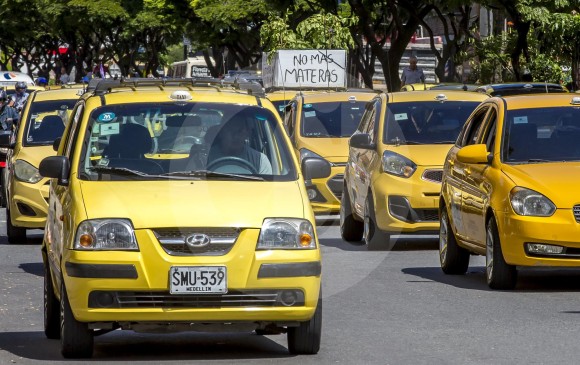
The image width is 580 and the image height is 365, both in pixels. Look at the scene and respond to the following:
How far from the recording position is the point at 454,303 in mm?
12094

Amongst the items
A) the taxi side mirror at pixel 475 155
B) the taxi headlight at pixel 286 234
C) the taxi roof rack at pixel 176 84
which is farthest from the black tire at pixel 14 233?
the taxi headlight at pixel 286 234

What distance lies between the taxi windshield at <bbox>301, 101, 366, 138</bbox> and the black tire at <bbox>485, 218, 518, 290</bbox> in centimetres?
901

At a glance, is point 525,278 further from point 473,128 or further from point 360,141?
point 360,141

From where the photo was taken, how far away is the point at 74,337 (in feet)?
30.1

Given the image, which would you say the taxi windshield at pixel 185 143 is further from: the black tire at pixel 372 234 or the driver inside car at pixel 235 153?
the black tire at pixel 372 234

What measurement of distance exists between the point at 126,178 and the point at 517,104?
502 cm

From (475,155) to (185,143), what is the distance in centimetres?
358

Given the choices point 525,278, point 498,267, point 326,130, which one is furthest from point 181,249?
point 326,130

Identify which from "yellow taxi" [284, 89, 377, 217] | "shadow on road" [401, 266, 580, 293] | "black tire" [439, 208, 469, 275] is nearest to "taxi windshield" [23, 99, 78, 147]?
"yellow taxi" [284, 89, 377, 217]

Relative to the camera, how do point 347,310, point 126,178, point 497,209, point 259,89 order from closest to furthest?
1. point 126,178
2. point 259,89
3. point 347,310
4. point 497,209

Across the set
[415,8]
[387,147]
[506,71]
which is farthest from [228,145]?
[415,8]

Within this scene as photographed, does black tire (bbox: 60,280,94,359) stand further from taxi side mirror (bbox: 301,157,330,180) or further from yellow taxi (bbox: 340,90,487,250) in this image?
yellow taxi (bbox: 340,90,487,250)

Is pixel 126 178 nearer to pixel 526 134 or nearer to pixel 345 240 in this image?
pixel 526 134

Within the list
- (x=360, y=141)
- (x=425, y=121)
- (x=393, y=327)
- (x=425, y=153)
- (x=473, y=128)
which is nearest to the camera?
(x=393, y=327)
